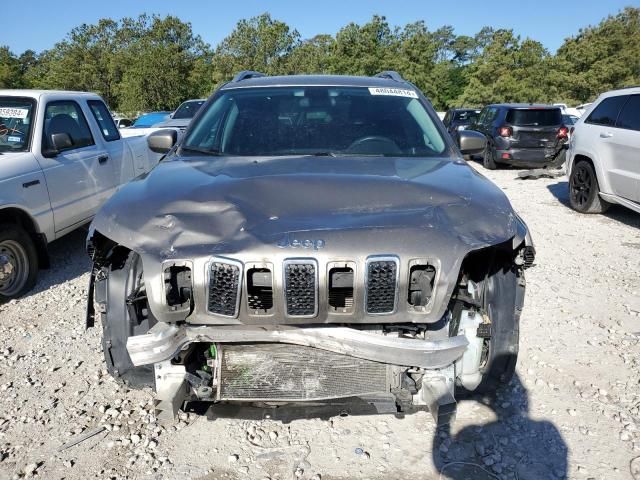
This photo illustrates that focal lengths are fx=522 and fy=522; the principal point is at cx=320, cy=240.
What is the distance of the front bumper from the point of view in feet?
7.09

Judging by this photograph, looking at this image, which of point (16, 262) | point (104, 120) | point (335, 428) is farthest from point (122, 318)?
point (104, 120)

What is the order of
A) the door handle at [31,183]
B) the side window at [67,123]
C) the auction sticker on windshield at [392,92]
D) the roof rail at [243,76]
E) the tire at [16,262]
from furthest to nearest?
the side window at [67,123] < the door handle at [31,183] < the tire at [16,262] < the roof rail at [243,76] < the auction sticker on windshield at [392,92]

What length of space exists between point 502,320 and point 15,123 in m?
5.06

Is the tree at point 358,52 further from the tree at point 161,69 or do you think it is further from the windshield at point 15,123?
the windshield at point 15,123

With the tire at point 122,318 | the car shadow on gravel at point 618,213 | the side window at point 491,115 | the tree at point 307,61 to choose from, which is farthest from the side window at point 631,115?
the tree at point 307,61

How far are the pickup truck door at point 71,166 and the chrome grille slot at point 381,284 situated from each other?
4.28 meters

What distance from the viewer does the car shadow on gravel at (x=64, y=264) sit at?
17.4ft

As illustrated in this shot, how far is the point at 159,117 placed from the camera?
54.7ft

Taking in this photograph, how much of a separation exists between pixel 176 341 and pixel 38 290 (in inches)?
140

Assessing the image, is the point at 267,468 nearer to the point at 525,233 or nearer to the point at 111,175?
the point at 525,233

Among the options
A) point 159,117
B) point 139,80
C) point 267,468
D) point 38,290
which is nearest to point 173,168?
point 267,468

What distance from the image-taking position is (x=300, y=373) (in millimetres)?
2332

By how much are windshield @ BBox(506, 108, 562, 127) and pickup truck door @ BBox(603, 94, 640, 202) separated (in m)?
5.39

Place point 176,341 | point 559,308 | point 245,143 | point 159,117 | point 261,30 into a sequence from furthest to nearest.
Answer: point 261,30 < point 159,117 < point 559,308 < point 245,143 < point 176,341
